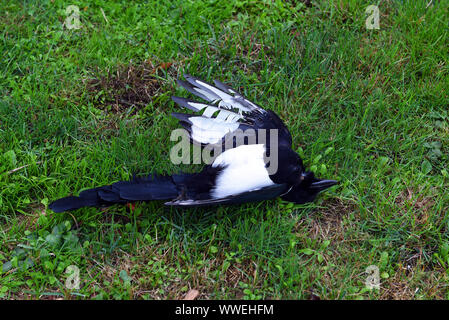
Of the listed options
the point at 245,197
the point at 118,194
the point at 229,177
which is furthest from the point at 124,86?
the point at 245,197

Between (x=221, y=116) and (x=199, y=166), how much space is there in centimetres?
33

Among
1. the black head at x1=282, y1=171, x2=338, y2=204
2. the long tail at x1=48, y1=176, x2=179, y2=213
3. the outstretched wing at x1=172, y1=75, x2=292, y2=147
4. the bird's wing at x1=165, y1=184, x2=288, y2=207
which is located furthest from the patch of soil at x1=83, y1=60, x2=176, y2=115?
the black head at x1=282, y1=171, x2=338, y2=204

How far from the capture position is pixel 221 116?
2.62 metres

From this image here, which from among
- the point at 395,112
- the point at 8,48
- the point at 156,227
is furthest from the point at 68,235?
the point at 395,112

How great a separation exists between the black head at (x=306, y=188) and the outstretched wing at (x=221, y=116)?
Answer: 0.75 feet

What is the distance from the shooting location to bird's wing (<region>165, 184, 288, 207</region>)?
2248mm

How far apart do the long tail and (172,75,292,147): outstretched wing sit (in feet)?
1.40

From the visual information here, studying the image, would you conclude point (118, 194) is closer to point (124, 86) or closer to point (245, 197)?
point (245, 197)

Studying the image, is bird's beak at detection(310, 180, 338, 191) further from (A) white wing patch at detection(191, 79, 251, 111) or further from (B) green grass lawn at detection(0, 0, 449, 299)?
(A) white wing patch at detection(191, 79, 251, 111)

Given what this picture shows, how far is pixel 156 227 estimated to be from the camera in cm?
238

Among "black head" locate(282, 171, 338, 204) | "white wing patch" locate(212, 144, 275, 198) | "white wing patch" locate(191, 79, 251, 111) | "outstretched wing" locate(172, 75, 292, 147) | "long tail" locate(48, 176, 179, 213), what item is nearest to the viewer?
"long tail" locate(48, 176, 179, 213)

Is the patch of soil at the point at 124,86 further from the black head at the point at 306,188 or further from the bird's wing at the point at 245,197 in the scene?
the black head at the point at 306,188

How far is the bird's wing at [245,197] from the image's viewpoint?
7.38 ft

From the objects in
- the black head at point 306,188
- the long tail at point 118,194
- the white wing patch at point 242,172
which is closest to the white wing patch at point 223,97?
the white wing patch at point 242,172
